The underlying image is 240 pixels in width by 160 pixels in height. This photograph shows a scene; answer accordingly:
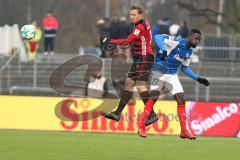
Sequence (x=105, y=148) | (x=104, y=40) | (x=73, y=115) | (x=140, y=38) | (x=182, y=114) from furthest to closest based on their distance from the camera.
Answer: (x=73, y=115)
(x=182, y=114)
(x=140, y=38)
(x=104, y=40)
(x=105, y=148)

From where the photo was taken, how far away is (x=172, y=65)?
613 inches

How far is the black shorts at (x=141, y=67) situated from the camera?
614 inches

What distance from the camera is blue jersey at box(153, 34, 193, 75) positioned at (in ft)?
49.9

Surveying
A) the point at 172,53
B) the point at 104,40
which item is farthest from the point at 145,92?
the point at 104,40

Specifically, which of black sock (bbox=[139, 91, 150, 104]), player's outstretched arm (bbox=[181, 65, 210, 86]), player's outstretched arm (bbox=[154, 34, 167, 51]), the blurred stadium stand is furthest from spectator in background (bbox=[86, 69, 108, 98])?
player's outstretched arm (bbox=[154, 34, 167, 51])

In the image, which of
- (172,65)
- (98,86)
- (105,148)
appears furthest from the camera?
(98,86)

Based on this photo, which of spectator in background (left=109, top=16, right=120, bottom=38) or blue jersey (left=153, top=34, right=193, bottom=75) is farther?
spectator in background (left=109, top=16, right=120, bottom=38)

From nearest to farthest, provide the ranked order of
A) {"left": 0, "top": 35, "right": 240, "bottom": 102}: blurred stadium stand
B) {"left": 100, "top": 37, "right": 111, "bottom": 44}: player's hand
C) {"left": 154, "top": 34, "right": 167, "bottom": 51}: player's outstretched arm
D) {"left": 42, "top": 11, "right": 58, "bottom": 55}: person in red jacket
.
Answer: {"left": 100, "top": 37, "right": 111, "bottom": 44}: player's hand, {"left": 154, "top": 34, "right": 167, "bottom": 51}: player's outstretched arm, {"left": 0, "top": 35, "right": 240, "bottom": 102}: blurred stadium stand, {"left": 42, "top": 11, "right": 58, "bottom": 55}: person in red jacket

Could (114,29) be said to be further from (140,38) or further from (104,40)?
(104,40)

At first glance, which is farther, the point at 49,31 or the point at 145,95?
the point at 49,31

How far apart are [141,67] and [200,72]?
12052mm

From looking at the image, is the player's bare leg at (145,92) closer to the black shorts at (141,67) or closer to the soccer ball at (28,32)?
the black shorts at (141,67)

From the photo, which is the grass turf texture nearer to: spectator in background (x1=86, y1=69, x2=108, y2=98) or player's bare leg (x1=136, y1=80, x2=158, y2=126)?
player's bare leg (x1=136, y1=80, x2=158, y2=126)

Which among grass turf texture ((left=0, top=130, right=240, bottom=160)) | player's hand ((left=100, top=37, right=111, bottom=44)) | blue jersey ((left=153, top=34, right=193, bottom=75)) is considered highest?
player's hand ((left=100, top=37, right=111, bottom=44))
